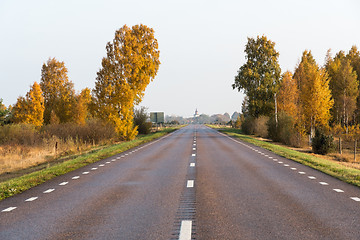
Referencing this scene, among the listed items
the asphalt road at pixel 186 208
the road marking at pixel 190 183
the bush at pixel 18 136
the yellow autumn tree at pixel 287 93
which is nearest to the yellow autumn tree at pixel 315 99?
the yellow autumn tree at pixel 287 93

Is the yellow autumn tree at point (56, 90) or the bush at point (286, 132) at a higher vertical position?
the yellow autumn tree at point (56, 90)

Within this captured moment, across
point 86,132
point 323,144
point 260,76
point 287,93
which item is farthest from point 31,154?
point 287,93

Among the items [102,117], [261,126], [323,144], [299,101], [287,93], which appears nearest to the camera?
[323,144]

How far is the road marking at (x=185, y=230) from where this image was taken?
4643 mm

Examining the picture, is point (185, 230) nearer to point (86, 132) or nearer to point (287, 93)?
point (86, 132)

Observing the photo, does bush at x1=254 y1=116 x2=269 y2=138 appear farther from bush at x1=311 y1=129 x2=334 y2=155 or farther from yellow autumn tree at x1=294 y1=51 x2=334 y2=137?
bush at x1=311 y1=129 x2=334 y2=155

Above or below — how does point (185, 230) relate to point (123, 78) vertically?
below

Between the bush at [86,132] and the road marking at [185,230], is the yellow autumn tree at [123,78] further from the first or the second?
the road marking at [185,230]

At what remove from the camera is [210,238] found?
4.59 meters

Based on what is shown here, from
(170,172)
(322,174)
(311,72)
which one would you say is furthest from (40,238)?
(311,72)

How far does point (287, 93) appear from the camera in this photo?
45500mm

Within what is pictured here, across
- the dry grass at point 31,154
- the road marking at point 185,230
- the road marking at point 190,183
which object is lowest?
the dry grass at point 31,154

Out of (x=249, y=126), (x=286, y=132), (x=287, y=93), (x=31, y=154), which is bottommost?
(x=31, y=154)

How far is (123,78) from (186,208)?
27.2m
